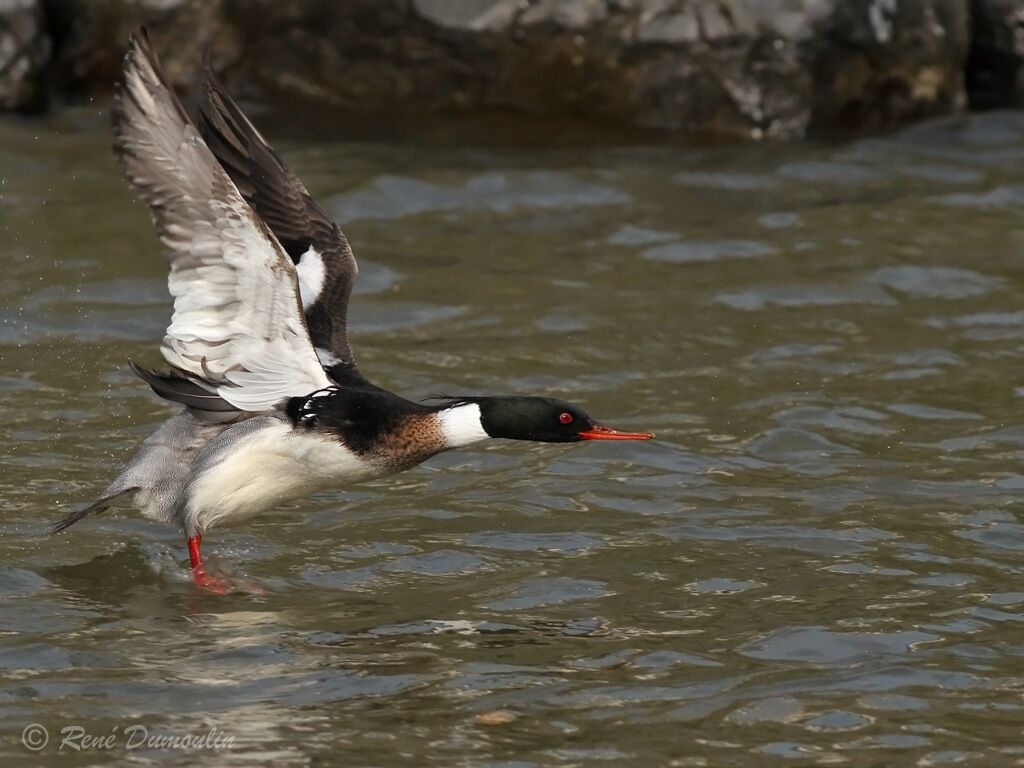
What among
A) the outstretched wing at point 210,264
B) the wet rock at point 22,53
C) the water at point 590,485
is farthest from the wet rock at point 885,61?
the outstretched wing at point 210,264

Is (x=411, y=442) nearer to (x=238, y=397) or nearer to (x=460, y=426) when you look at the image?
(x=460, y=426)

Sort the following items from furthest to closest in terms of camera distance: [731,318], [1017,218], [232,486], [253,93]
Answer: [253,93] < [1017,218] < [731,318] < [232,486]

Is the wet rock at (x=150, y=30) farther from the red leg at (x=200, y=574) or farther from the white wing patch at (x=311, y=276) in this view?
the red leg at (x=200, y=574)

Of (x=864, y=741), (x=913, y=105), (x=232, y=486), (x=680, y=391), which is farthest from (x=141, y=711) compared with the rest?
(x=913, y=105)

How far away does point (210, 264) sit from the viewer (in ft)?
21.9

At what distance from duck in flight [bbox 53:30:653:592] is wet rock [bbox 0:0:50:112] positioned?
16.1ft

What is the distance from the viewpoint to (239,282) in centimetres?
672

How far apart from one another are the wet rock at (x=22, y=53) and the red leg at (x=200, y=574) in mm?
5887

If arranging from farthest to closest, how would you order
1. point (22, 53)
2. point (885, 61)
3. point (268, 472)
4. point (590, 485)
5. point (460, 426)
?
1. point (885, 61)
2. point (22, 53)
3. point (590, 485)
4. point (460, 426)
5. point (268, 472)

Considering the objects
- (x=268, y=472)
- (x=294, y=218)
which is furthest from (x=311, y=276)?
(x=268, y=472)

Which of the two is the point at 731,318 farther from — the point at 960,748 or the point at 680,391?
the point at 960,748

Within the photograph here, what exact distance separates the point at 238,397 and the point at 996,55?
316 inches

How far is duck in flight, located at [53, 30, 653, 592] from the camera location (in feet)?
21.3

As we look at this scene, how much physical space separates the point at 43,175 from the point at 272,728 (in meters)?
6.84
